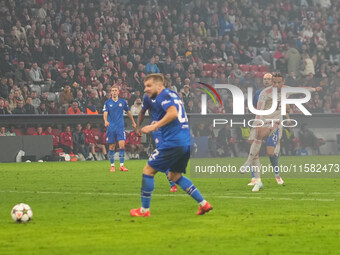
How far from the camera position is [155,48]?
34.4 meters

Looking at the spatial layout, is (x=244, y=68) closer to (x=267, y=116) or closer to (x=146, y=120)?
(x=146, y=120)

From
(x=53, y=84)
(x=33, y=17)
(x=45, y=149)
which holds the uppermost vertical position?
(x=33, y=17)

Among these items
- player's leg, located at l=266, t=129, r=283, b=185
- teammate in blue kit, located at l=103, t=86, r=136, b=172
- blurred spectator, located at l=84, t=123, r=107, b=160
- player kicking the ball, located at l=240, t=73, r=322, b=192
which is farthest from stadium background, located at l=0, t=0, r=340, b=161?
player kicking the ball, located at l=240, t=73, r=322, b=192

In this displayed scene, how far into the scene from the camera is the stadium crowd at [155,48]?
29.2 meters

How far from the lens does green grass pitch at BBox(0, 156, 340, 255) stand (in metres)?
7.84

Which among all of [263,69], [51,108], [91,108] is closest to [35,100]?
[51,108]

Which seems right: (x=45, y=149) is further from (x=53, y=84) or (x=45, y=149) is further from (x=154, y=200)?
(x=154, y=200)

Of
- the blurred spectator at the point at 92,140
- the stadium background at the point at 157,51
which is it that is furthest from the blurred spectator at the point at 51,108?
the blurred spectator at the point at 92,140

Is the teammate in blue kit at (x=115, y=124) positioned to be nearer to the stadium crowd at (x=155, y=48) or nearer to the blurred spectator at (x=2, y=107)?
the stadium crowd at (x=155, y=48)

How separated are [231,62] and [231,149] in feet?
49.4

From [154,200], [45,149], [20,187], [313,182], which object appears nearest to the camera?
[154,200]

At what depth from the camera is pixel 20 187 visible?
16.1 metres

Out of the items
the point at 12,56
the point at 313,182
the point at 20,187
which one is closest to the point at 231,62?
the point at 12,56

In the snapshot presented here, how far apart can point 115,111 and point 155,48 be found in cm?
1263
